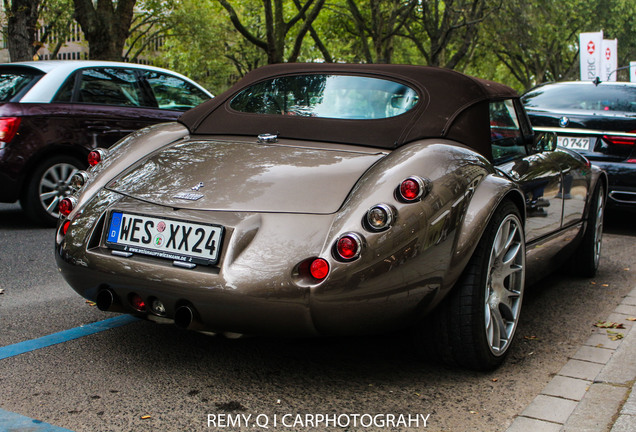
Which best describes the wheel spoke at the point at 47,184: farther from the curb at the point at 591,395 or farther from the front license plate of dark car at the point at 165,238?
Result: the curb at the point at 591,395

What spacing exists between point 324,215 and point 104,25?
39.2 ft

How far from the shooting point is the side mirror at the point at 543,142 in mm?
4730

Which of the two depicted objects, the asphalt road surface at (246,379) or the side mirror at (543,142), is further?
the side mirror at (543,142)

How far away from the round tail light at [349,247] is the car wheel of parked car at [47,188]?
5034mm

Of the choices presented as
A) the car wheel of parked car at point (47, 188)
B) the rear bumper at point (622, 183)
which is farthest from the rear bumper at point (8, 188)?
the rear bumper at point (622, 183)

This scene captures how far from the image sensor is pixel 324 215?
3.13 metres

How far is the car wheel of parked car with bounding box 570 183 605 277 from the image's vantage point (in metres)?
5.67

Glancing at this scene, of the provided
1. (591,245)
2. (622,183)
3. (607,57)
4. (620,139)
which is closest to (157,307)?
(591,245)

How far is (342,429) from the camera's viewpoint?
115 inches

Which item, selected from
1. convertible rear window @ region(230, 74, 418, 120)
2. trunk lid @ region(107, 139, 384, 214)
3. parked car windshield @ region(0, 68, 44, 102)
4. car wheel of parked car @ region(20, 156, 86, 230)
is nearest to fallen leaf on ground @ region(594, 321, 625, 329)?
convertible rear window @ region(230, 74, 418, 120)

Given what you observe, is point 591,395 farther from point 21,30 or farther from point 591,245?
point 21,30

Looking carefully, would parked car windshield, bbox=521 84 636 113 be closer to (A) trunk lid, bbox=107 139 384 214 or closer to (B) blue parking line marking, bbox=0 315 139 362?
(A) trunk lid, bbox=107 139 384 214

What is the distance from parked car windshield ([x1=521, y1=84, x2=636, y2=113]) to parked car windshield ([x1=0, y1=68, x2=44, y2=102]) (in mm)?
5144

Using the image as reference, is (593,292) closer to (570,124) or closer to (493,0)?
(570,124)
